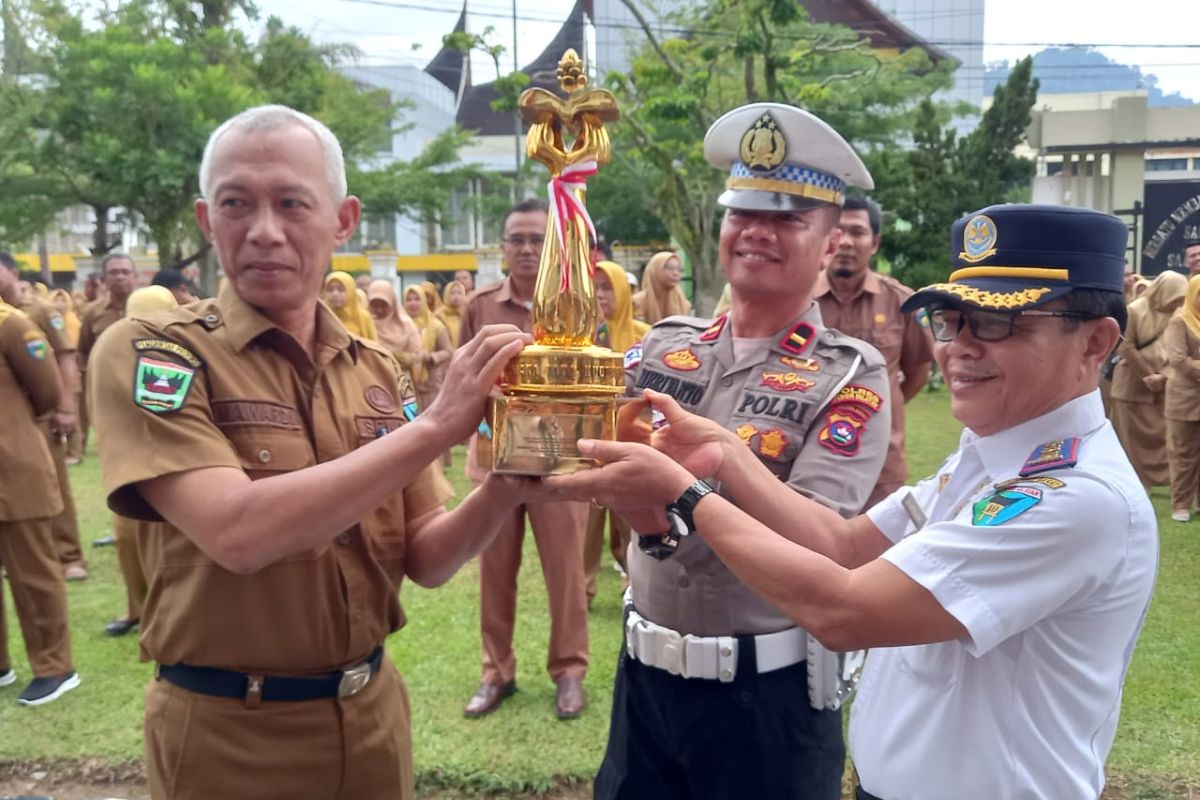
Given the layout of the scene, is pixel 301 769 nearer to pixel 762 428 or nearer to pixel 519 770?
pixel 762 428

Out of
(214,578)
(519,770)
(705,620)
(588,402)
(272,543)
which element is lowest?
(519,770)

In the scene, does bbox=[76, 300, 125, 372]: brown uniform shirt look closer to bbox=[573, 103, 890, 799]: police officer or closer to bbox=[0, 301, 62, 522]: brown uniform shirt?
bbox=[0, 301, 62, 522]: brown uniform shirt

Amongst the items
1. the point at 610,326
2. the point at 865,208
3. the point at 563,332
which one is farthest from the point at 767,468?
the point at 610,326

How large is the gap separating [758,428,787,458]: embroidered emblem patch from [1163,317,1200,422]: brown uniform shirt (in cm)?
642

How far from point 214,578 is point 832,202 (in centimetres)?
170

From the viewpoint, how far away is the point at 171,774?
72.6 inches

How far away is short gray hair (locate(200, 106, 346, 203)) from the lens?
1.80 m

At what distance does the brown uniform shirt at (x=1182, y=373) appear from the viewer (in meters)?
7.26

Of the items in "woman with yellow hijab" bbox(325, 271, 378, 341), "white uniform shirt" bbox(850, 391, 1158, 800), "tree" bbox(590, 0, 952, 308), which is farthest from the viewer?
"tree" bbox(590, 0, 952, 308)

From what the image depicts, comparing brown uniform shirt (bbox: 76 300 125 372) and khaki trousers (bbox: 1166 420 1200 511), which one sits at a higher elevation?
brown uniform shirt (bbox: 76 300 125 372)

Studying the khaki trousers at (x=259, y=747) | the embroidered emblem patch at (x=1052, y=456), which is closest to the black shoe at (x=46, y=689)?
the khaki trousers at (x=259, y=747)

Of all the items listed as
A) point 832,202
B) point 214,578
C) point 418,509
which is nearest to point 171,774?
point 214,578

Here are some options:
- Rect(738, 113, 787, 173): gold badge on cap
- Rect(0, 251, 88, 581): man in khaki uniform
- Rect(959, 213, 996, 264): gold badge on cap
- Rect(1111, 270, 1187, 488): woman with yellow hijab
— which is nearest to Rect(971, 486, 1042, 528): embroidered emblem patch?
Rect(959, 213, 996, 264): gold badge on cap

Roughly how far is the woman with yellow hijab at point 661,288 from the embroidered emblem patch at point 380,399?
16.9 ft
